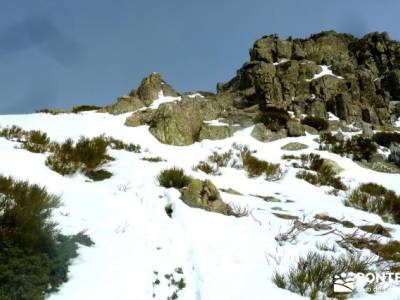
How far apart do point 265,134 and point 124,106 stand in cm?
738

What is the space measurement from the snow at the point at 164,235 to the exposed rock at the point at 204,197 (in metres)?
0.18

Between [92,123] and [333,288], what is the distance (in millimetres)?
12895

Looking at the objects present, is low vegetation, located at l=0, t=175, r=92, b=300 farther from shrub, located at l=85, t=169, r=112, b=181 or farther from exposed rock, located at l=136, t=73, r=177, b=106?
exposed rock, located at l=136, t=73, r=177, b=106

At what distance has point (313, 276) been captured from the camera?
3180 mm

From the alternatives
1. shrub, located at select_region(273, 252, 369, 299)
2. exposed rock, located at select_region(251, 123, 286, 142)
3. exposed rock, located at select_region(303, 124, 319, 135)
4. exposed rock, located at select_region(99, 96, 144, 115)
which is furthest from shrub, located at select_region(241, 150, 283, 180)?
exposed rock, located at select_region(99, 96, 144, 115)

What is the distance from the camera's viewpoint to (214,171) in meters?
9.05

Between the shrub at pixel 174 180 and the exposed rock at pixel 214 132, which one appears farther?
the exposed rock at pixel 214 132

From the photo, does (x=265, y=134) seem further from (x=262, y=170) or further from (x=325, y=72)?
(x=325, y=72)

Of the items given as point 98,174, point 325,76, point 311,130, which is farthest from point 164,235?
point 325,76

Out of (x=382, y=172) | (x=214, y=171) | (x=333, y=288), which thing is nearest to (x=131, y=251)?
(x=333, y=288)

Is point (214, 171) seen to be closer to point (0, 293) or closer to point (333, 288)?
point (333, 288)

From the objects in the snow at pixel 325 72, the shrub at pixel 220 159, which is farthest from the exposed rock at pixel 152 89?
the snow at pixel 325 72

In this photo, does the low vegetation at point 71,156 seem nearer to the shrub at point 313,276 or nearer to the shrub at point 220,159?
the shrub at point 220,159

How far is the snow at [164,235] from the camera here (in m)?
3.15
